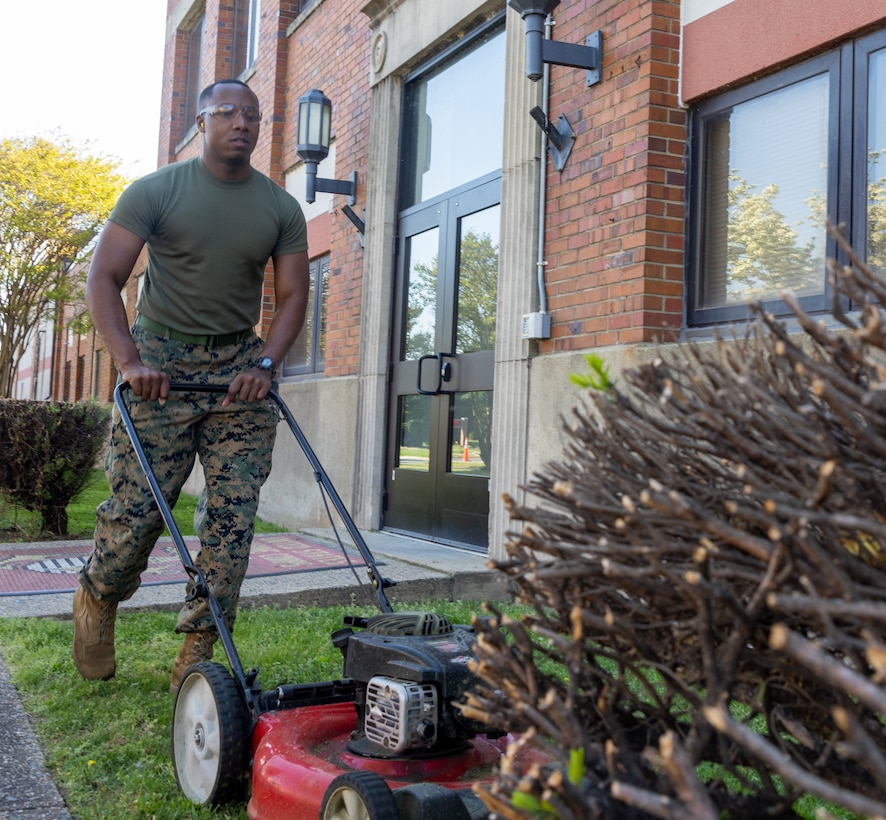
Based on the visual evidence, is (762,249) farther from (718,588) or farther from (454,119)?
(718,588)

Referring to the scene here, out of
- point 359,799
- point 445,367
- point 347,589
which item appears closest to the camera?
point 359,799

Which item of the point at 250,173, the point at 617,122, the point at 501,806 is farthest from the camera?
the point at 617,122

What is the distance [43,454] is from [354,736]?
20.8 feet

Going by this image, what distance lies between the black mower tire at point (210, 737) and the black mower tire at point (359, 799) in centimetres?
47

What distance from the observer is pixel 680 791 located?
3.45 ft

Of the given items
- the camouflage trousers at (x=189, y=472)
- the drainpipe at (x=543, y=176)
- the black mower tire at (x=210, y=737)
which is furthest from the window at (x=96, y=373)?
the black mower tire at (x=210, y=737)

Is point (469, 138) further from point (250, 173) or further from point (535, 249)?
point (250, 173)

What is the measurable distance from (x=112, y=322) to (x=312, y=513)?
19.5 ft

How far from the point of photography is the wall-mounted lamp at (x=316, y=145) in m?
8.65

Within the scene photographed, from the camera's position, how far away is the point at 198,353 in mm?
3898

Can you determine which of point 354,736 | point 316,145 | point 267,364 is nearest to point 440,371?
point 316,145

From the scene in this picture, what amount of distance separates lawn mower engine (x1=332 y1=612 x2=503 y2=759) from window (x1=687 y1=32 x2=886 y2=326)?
2.70 m

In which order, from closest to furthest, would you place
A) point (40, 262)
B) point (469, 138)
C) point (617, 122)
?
point (617, 122), point (469, 138), point (40, 262)

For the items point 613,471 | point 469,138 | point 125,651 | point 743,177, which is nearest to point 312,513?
point 469,138
